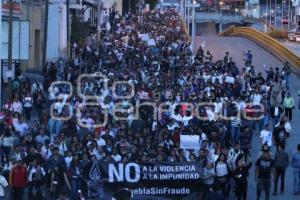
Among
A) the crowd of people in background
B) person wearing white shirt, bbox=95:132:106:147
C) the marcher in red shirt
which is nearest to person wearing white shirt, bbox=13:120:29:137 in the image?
the crowd of people in background

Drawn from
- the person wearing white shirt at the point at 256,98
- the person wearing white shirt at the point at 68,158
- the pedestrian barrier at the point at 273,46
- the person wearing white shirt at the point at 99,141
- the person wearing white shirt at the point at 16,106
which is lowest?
the person wearing white shirt at the point at 68,158

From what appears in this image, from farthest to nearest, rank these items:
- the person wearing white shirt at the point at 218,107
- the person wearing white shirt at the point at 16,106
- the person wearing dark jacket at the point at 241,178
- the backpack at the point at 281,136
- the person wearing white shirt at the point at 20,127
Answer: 1. the person wearing white shirt at the point at 16,106
2. the person wearing white shirt at the point at 218,107
3. the backpack at the point at 281,136
4. the person wearing white shirt at the point at 20,127
5. the person wearing dark jacket at the point at 241,178

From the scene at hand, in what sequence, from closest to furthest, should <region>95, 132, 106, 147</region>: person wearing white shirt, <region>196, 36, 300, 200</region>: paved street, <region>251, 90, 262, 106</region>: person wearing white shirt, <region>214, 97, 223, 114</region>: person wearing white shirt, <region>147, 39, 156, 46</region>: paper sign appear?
1. <region>95, 132, 106, 147</region>: person wearing white shirt
2. <region>196, 36, 300, 200</region>: paved street
3. <region>214, 97, 223, 114</region>: person wearing white shirt
4. <region>251, 90, 262, 106</region>: person wearing white shirt
5. <region>147, 39, 156, 46</region>: paper sign

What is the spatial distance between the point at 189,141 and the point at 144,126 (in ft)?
6.99

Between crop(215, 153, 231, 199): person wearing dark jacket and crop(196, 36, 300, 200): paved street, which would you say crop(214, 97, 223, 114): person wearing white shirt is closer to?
crop(196, 36, 300, 200): paved street

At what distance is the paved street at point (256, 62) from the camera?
21828 millimetres

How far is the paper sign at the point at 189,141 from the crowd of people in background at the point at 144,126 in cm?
11

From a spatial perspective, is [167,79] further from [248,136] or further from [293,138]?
[248,136]

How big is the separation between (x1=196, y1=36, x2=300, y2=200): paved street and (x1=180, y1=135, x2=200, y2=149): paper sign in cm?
149

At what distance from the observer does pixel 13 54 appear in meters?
33.3

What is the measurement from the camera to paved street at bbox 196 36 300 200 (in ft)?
71.6

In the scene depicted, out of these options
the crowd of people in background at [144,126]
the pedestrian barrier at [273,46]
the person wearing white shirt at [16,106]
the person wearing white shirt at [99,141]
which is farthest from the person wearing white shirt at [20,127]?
the pedestrian barrier at [273,46]

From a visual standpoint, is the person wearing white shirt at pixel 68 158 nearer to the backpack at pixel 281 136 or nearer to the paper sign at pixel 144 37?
the backpack at pixel 281 136

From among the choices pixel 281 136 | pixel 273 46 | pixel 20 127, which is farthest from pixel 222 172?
pixel 273 46
